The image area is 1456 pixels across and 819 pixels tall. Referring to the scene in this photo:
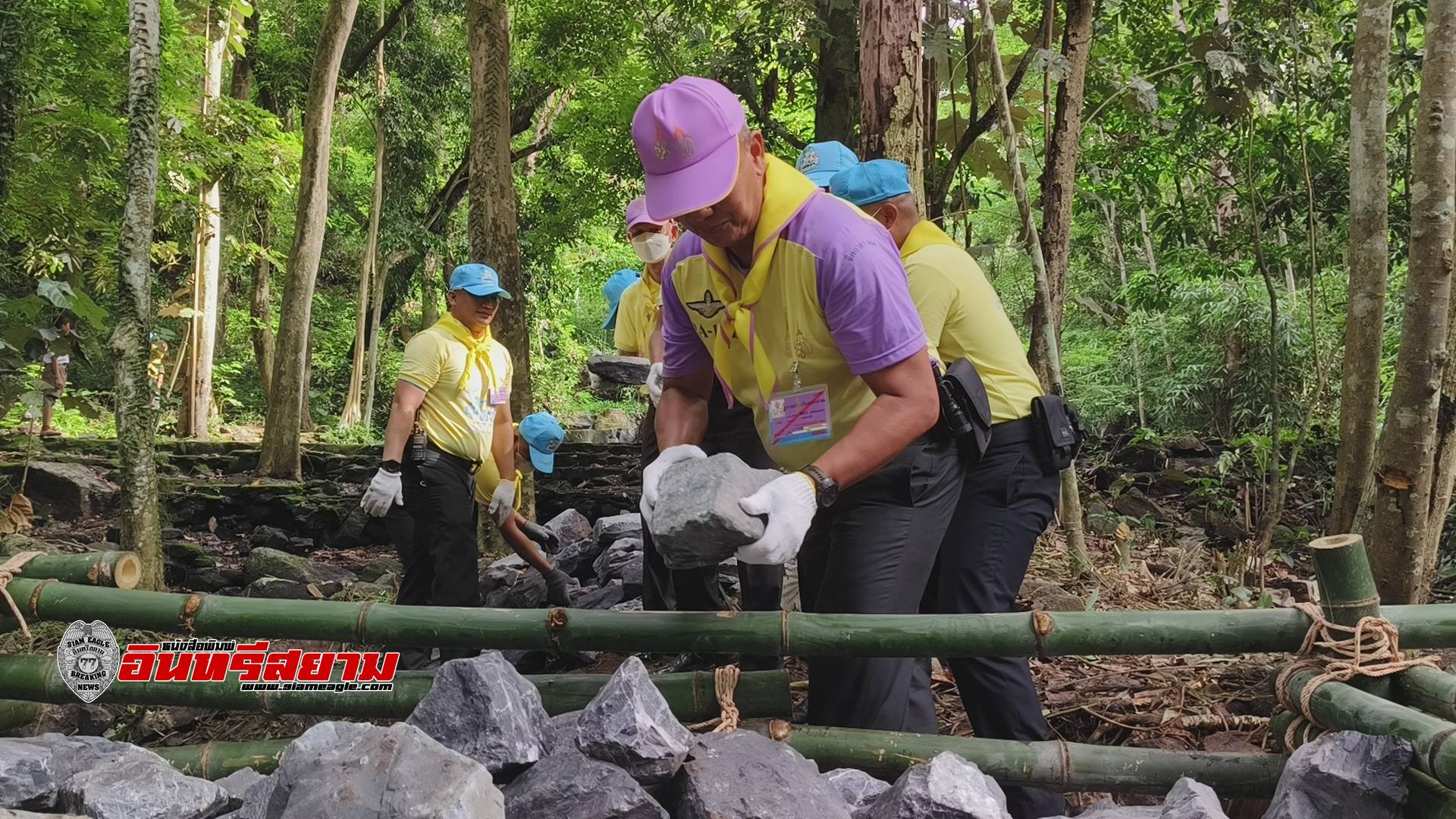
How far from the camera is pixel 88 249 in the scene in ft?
37.7

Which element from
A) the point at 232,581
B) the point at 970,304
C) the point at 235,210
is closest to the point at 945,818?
the point at 970,304

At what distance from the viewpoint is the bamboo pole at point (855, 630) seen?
2.42 m

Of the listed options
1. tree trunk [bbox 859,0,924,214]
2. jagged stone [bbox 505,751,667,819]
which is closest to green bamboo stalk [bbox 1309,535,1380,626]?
jagged stone [bbox 505,751,667,819]

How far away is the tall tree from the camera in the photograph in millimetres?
7516

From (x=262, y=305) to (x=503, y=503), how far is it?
15.4m

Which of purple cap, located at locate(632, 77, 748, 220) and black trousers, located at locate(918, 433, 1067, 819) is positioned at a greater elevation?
purple cap, located at locate(632, 77, 748, 220)

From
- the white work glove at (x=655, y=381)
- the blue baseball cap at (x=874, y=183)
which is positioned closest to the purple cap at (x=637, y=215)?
the white work glove at (x=655, y=381)

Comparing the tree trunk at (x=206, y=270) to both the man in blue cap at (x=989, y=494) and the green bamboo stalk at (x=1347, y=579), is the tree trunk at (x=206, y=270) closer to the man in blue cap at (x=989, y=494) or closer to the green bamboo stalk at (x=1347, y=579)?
the man in blue cap at (x=989, y=494)

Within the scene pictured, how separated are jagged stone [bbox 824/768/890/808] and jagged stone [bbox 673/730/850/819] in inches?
2.7

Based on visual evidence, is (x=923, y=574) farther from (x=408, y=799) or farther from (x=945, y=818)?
(x=408, y=799)

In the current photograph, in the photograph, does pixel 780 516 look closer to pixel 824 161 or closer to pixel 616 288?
pixel 824 161

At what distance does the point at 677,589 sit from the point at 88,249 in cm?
1000

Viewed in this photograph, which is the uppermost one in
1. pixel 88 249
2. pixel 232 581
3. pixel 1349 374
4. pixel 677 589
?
pixel 88 249

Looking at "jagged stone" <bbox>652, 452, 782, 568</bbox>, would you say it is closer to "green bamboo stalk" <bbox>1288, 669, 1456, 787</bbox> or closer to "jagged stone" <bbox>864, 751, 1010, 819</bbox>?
"jagged stone" <bbox>864, 751, 1010, 819</bbox>
